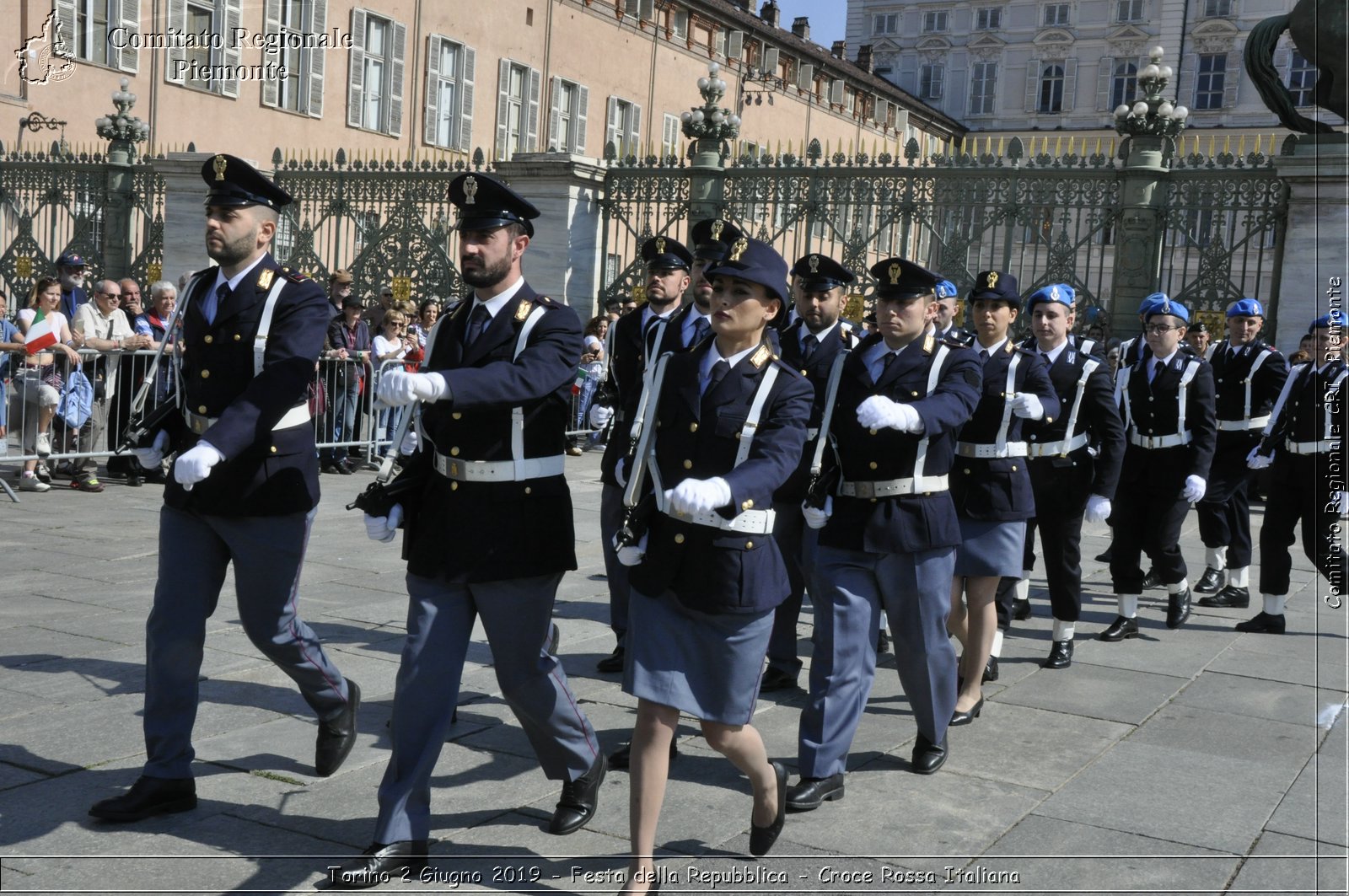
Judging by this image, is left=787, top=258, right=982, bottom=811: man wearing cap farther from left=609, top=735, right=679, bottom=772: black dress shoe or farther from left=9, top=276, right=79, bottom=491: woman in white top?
left=9, top=276, right=79, bottom=491: woman in white top

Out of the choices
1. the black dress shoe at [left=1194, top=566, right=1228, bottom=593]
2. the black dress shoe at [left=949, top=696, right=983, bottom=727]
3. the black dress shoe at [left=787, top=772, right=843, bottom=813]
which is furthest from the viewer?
the black dress shoe at [left=1194, top=566, right=1228, bottom=593]

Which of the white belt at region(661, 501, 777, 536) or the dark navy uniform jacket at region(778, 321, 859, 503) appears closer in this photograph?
the white belt at region(661, 501, 777, 536)

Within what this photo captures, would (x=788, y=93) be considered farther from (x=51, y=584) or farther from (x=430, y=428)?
(x=430, y=428)

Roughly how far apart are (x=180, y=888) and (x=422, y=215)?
15.4 meters

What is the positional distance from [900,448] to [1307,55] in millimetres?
12326

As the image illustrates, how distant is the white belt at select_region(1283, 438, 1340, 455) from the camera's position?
8234 millimetres

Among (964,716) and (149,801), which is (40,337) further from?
(964,716)

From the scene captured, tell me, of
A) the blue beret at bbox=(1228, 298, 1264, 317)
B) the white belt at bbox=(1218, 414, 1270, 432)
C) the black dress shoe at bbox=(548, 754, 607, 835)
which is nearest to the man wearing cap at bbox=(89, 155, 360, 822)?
the black dress shoe at bbox=(548, 754, 607, 835)

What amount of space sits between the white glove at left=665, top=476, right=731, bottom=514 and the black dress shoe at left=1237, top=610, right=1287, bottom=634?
5838mm

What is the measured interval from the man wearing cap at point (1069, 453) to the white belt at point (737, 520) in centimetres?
366

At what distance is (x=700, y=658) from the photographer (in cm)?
403

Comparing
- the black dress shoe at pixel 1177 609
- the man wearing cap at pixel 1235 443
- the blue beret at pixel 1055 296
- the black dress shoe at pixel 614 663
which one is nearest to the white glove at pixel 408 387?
the black dress shoe at pixel 614 663

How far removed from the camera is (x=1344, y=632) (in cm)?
867

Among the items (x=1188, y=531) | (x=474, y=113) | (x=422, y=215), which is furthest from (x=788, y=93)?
(x=1188, y=531)
